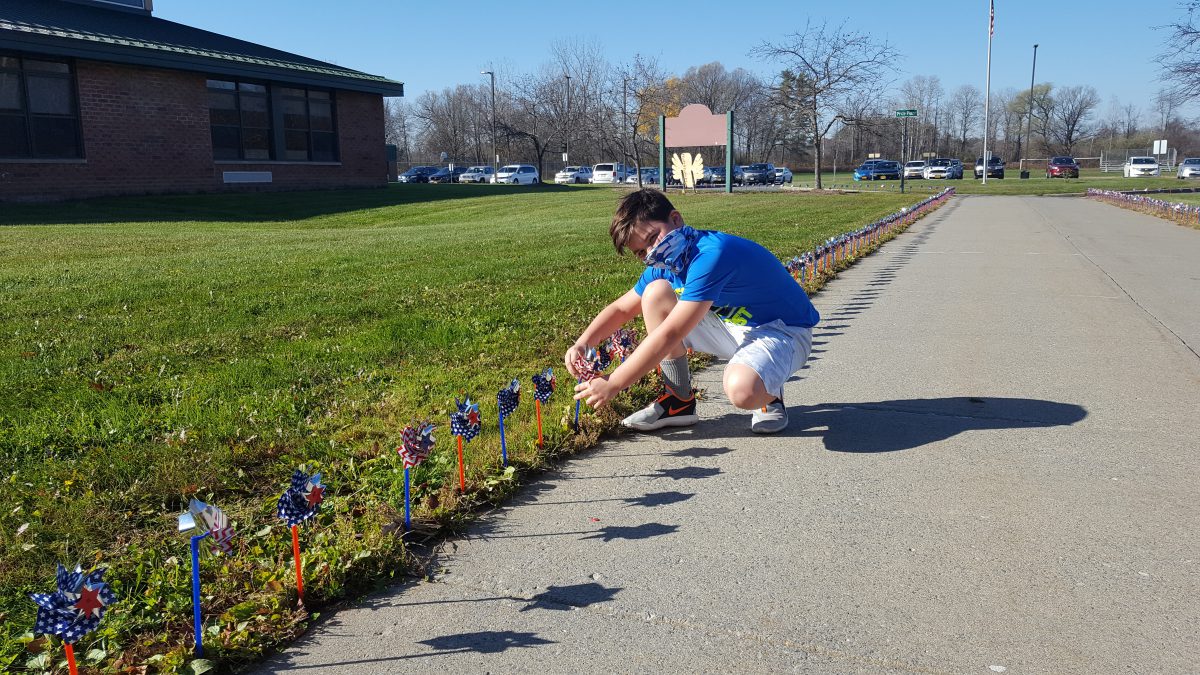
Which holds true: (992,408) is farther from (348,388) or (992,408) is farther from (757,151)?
(757,151)

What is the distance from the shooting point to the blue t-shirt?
12.0ft

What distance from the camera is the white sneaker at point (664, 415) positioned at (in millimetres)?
4320

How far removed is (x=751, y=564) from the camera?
113 inches

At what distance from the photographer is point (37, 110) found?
2114cm

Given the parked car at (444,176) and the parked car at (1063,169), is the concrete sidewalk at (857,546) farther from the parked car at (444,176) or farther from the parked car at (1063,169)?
the parked car at (1063,169)

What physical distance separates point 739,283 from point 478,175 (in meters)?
53.6

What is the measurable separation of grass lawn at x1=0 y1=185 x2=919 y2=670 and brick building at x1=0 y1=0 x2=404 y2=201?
12185mm

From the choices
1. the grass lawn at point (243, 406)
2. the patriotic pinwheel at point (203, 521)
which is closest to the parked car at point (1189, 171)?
the grass lawn at point (243, 406)

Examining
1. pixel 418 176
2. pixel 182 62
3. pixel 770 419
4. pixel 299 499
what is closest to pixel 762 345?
pixel 770 419

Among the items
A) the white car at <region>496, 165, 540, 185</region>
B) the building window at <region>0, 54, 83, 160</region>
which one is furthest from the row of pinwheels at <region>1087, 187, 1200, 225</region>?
the white car at <region>496, 165, 540, 185</region>

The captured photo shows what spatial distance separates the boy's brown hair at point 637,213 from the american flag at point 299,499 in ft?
5.68

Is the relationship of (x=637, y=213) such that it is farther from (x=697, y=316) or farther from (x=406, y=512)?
(x=406, y=512)

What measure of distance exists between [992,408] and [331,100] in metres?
28.0

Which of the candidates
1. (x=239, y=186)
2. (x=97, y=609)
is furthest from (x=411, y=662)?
(x=239, y=186)
